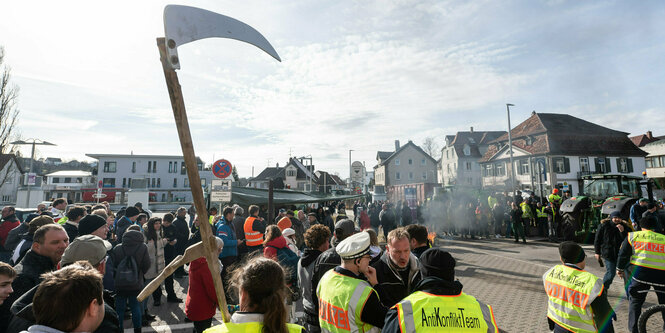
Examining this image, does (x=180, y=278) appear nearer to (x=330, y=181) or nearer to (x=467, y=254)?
(x=467, y=254)

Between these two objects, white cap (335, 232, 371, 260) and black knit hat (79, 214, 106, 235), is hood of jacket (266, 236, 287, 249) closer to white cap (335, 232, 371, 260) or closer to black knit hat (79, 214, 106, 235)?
black knit hat (79, 214, 106, 235)

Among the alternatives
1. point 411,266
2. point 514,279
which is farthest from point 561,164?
point 411,266

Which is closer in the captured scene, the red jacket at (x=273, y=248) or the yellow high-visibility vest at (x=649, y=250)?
the yellow high-visibility vest at (x=649, y=250)

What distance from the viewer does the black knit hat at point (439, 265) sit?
2262mm

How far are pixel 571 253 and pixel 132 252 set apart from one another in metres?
5.75

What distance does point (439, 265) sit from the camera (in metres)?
2.28

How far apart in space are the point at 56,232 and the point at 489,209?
1671 centimetres

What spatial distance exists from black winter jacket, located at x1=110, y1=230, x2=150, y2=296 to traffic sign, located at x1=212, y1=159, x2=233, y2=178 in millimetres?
4442

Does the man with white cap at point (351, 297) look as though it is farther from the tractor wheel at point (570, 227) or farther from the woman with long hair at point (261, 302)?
the tractor wheel at point (570, 227)

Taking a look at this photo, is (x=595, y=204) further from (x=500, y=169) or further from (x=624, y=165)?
(x=624, y=165)

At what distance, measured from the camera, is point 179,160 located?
60281mm

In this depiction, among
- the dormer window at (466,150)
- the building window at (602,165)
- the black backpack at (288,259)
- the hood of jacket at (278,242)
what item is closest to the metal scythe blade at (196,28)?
the hood of jacket at (278,242)

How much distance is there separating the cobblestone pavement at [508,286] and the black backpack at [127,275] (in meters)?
1.27

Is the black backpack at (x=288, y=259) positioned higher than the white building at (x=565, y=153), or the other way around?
the white building at (x=565, y=153)
